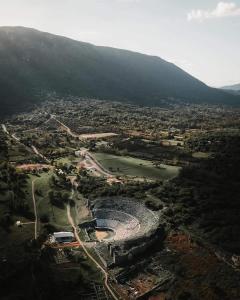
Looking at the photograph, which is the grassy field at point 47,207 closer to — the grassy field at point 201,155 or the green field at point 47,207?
the green field at point 47,207

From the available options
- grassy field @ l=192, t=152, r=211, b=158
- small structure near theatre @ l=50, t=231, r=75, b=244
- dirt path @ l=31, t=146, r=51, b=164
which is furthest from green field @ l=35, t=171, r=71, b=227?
grassy field @ l=192, t=152, r=211, b=158

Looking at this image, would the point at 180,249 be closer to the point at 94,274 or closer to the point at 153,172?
the point at 94,274

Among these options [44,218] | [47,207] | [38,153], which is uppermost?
[38,153]

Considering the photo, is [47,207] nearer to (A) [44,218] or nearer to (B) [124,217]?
(A) [44,218]

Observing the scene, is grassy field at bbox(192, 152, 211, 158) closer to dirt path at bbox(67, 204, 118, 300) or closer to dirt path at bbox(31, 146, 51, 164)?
dirt path at bbox(31, 146, 51, 164)

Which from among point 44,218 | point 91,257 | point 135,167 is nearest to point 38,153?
point 135,167

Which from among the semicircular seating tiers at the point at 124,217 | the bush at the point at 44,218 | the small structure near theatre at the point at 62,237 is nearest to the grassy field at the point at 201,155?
the semicircular seating tiers at the point at 124,217

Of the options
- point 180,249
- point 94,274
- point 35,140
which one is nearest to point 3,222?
point 94,274
